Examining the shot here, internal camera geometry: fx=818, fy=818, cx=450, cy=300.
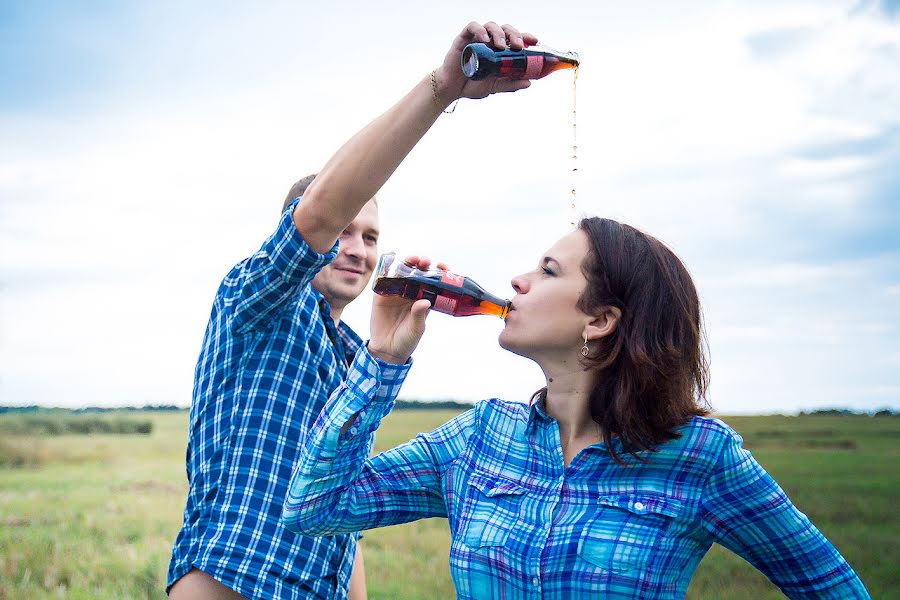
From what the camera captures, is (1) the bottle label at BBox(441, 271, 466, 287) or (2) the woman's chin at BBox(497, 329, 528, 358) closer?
(2) the woman's chin at BBox(497, 329, 528, 358)

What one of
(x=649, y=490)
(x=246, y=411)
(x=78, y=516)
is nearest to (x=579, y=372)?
(x=649, y=490)

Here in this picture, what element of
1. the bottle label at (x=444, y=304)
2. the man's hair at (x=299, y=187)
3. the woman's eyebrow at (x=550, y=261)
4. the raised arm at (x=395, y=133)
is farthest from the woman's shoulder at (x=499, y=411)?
the man's hair at (x=299, y=187)

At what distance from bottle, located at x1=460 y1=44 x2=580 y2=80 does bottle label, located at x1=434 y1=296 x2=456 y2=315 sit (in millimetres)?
664

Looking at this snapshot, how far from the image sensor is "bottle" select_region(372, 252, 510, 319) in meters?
2.36

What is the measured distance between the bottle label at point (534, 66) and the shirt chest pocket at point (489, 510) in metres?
1.13

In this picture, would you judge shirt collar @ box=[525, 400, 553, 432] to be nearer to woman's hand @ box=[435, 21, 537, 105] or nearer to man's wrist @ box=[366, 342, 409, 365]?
man's wrist @ box=[366, 342, 409, 365]

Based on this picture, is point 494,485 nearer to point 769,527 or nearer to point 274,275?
point 769,527

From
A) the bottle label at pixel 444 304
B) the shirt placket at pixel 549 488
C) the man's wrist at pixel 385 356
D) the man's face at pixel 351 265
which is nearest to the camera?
the shirt placket at pixel 549 488

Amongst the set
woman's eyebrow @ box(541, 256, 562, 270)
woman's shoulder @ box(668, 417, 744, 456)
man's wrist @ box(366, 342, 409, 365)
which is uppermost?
woman's eyebrow @ box(541, 256, 562, 270)

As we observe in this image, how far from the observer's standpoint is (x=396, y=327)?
7.29ft

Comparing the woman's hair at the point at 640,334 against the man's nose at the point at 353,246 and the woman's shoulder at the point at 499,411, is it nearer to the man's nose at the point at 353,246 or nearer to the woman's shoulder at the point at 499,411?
the woman's shoulder at the point at 499,411

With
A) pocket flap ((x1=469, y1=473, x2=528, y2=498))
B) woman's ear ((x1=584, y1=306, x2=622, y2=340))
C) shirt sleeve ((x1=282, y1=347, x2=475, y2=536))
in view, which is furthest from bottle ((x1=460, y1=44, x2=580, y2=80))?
pocket flap ((x1=469, y1=473, x2=528, y2=498))

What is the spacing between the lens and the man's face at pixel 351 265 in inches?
114

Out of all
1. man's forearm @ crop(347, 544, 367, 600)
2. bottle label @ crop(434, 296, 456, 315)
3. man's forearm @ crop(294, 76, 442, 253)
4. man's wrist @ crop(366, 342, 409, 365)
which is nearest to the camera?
man's forearm @ crop(294, 76, 442, 253)
